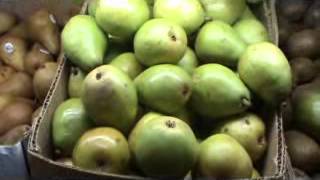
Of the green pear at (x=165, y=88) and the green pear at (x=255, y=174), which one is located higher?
the green pear at (x=165, y=88)

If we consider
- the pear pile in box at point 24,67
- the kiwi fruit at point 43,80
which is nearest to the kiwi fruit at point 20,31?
the pear pile in box at point 24,67

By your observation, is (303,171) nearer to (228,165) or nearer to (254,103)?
(254,103)

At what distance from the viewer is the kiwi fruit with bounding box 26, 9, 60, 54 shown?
1.55 m

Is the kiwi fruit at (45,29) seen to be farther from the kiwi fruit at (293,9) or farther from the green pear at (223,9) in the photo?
the kiwi fruit at (293,9)

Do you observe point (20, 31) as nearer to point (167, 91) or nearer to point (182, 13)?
point (182, 13)

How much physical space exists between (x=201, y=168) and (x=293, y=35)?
760 mm

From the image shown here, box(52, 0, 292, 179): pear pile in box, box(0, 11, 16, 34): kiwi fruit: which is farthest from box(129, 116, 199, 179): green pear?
box(0, 11, 16, 34): kiwi fruit

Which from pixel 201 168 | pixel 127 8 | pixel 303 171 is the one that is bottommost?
pixel 303 171

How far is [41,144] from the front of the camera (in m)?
1.06

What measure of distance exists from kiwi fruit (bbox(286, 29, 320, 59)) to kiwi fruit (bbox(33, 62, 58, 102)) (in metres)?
0.70

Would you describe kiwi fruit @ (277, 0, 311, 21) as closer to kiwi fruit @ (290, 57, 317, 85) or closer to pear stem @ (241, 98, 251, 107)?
kiwi fruit @ (290, 57, 317, 85)

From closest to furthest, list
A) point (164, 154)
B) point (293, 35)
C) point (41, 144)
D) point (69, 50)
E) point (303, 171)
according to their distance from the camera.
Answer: point (164, 154)
point (41, 144)
point (69, 50)
point (303, 171)
point (293, 35)

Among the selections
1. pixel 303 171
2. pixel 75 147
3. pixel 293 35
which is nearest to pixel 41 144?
pixel 75 147

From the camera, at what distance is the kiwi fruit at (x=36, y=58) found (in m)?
1.50
